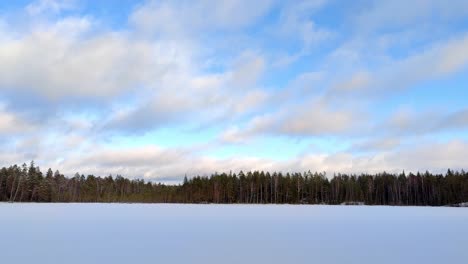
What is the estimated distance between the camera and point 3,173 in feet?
380

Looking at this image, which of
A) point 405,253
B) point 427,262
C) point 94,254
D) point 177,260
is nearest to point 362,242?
point 405,253

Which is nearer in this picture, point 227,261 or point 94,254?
point 227,261

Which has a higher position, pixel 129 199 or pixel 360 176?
→ pixel 360 176

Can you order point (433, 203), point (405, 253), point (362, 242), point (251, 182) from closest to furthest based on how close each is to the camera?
point (405, 253), point (362, 242), point (433, 203), point (251, 182)

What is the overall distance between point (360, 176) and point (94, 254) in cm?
14389

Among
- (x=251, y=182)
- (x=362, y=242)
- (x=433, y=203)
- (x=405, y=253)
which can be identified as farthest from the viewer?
(x=251, y=182)

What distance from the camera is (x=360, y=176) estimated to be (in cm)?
14775

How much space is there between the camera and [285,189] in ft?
445

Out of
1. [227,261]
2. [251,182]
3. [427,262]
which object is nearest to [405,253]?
[427,262]

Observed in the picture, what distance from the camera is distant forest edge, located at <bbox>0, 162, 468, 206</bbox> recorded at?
12100 centimetres

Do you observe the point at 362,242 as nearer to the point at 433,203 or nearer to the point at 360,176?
the point at 433,203

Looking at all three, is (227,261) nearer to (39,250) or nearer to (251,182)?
(39,250)

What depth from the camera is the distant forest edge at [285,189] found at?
121 meters

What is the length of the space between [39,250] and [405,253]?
13149 mm
